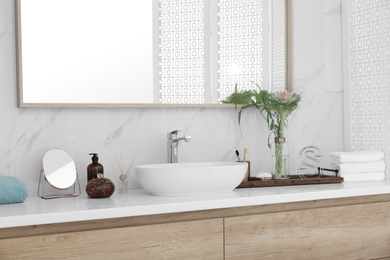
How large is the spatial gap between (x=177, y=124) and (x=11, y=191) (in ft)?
2.82

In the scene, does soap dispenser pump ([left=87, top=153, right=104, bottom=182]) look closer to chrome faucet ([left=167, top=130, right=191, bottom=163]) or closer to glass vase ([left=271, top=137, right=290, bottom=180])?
chrome faucet ([left=167, top=130, right=191, bottom=163])

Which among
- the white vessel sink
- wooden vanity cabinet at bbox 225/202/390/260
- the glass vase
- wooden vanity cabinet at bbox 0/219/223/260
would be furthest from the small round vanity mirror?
the glass vase

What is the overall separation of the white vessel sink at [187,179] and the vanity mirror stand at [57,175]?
1.03 feet

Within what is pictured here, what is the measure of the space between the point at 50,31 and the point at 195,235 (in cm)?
108

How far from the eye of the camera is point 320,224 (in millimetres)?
2250

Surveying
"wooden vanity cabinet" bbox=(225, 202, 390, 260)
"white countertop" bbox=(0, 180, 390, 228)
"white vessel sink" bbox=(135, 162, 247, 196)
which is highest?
"white vessel sink" bbox=(135, 162, 247, 196)

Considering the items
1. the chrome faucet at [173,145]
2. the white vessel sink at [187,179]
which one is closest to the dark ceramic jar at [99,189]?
the white vessel sink at [187,179]

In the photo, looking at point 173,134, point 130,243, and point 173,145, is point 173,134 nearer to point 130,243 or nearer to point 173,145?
point 173,145

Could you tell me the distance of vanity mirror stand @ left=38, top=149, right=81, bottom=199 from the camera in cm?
221

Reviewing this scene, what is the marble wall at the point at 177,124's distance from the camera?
2258mm

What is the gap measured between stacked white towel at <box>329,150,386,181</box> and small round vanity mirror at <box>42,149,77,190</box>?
1264 mm

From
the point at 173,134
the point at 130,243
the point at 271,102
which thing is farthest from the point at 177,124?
the point at 130,243

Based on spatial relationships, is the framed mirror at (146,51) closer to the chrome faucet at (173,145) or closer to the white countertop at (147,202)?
the chrome faucet at (173,145)

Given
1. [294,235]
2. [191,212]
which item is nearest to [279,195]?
[294,235]
